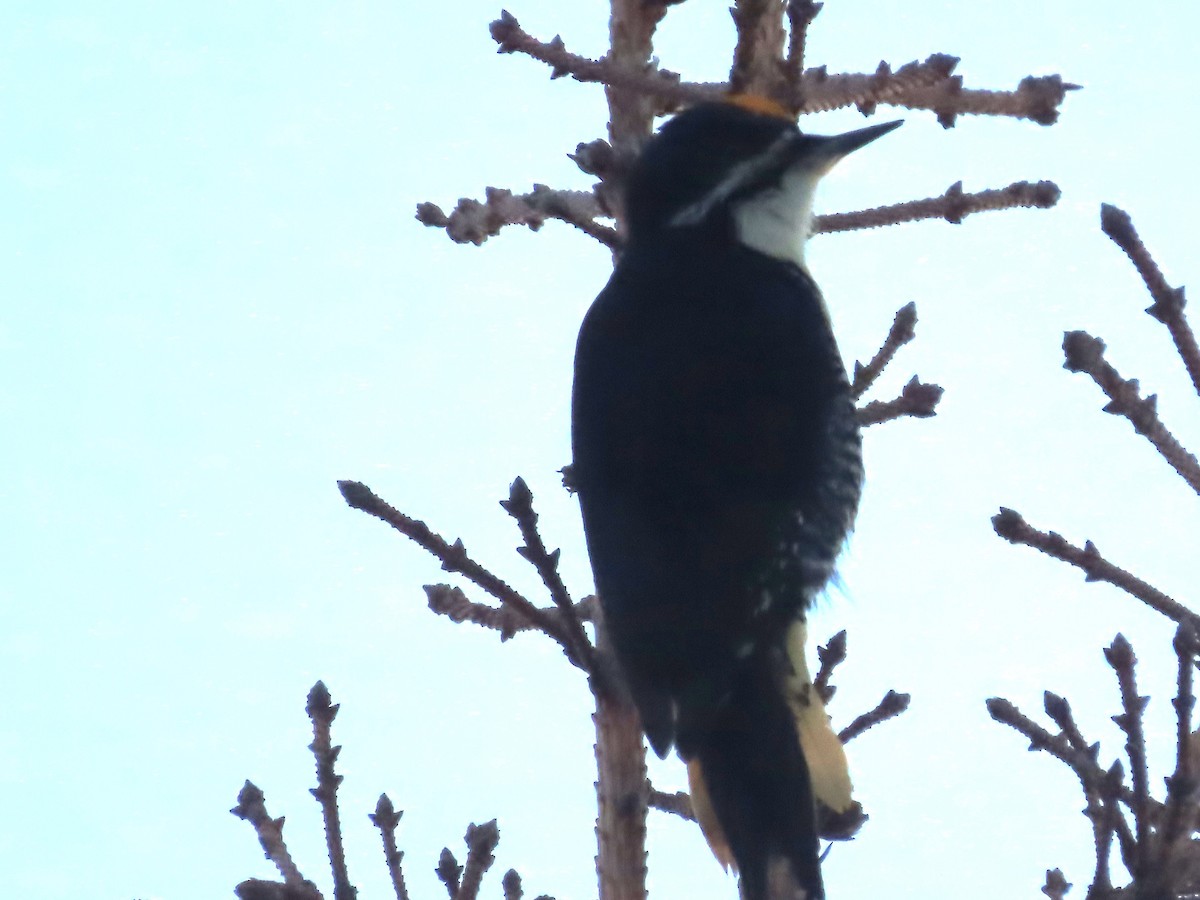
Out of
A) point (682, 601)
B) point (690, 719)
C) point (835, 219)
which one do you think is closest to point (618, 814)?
point (690, 719)

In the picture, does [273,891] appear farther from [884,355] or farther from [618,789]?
[884,355]

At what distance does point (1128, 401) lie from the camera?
8.13ft

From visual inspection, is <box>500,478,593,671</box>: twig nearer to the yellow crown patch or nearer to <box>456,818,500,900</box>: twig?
<box>456,818,500,900</box>: twig

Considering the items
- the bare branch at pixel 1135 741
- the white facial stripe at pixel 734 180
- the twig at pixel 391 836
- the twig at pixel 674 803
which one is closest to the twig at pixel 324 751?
the twig at pixel 391 836

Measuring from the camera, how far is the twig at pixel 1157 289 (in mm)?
2344

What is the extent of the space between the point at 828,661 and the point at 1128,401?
1.12 m

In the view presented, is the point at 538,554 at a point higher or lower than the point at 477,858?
higher

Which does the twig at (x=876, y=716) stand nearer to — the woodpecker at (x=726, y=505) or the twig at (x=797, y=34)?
the woodpecker at (x=726, y=505)

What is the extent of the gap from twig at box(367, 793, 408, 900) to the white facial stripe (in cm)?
179

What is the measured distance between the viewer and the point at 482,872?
2.88 m

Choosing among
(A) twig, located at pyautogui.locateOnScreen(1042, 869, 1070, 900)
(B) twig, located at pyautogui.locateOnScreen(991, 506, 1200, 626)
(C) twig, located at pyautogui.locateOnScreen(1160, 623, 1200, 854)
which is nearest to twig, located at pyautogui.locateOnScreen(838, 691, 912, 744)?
(A) twig, located at pyautogui.locateOnScreen(1042, 869, 1070, 900)

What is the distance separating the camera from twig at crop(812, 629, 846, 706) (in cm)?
334

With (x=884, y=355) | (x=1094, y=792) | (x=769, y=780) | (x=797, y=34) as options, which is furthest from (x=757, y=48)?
(x=1094, y=792)

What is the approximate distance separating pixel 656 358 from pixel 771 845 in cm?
114
